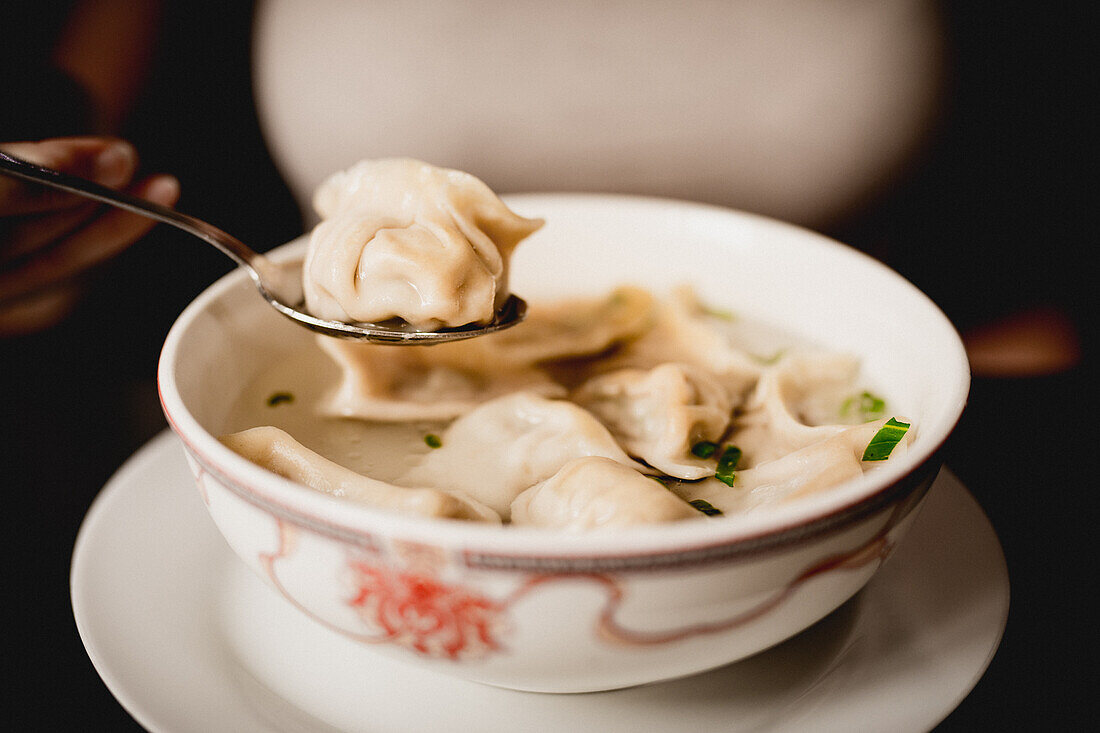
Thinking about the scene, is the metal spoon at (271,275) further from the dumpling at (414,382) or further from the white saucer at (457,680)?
the white saucer at (457,680)

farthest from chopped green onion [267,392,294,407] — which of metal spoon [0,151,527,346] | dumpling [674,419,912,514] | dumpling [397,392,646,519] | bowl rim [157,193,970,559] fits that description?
dumpling [674,419,912,514]

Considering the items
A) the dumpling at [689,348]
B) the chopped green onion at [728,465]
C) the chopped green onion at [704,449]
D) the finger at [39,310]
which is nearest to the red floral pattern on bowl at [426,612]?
the chopped green onion at [728,465]

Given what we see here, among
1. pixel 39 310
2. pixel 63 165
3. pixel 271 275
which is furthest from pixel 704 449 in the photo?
pixel 39 310

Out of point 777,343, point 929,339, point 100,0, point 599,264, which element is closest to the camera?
point 929,339

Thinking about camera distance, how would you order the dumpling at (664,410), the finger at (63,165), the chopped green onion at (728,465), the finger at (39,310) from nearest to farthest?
the chopped green onion at (728,465)
the dumpling at (664,410)
the finger at (63,165)
the finger at (39,310)

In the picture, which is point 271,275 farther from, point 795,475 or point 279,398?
point 795,475

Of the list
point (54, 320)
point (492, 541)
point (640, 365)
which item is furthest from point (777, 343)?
point (54, 320)

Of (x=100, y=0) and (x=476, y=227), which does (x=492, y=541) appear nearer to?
(x=476, y=227)
